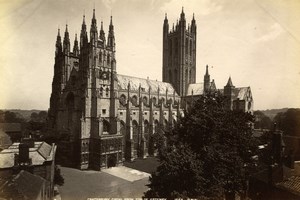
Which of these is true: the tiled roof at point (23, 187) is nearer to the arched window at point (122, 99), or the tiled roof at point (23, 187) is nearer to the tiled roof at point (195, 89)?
the arched window at point (122, 99)

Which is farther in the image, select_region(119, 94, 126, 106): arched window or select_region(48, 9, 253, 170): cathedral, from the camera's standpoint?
select_region(119, 94, 126, 106): arched window

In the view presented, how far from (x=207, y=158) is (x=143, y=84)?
35.1 m

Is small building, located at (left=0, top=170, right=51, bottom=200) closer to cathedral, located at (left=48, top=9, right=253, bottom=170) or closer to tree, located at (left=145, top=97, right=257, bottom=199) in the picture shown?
tree, located at (left=145, top=97, right=257, bottom=199)

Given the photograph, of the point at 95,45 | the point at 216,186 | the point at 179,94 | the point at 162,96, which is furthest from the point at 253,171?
the point at 179,94

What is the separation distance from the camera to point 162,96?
50.9 meters

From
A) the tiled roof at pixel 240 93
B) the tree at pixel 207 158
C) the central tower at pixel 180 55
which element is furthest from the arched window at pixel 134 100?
the tree at pixel 207 158

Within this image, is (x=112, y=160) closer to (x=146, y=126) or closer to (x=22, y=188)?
(x=146, y=126)

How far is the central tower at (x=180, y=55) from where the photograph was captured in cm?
5462

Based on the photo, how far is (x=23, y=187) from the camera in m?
12.3

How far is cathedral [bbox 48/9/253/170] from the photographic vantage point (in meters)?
34.2

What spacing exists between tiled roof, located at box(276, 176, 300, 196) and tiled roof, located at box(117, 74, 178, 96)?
102ft

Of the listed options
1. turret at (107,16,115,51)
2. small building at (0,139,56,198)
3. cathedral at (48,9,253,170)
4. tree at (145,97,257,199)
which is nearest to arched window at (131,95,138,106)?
cathedral at (48,9,253,170)

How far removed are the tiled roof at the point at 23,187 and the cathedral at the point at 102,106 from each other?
17.6 meters

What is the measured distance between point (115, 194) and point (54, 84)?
2681 centimetres
